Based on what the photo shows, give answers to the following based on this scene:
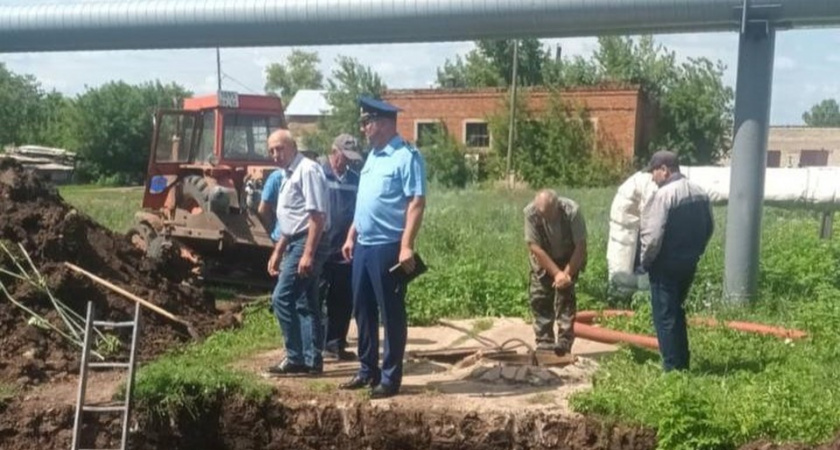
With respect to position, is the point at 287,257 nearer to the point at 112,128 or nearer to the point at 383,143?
the point at 383,143

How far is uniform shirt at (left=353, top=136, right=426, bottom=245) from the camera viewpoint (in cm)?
784

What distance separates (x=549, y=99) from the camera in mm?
39156

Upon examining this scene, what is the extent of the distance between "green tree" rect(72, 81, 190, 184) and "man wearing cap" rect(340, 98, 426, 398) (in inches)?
1647

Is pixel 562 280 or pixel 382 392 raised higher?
pixel 562 280

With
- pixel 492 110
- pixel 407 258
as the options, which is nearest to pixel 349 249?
pixel 407 258

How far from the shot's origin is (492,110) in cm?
4050

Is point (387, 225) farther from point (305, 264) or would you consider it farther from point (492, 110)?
point (492, 110)

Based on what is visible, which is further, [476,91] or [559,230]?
[476,91]

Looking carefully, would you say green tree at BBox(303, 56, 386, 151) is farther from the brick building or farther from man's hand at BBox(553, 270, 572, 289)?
man's hand at BBox(553, 270, 572, 289)

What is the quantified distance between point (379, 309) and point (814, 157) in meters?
53.1

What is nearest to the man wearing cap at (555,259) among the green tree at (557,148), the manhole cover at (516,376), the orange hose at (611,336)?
the orange hose at (611,336)

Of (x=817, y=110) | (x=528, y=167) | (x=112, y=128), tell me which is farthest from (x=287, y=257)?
(x=817, y=110)

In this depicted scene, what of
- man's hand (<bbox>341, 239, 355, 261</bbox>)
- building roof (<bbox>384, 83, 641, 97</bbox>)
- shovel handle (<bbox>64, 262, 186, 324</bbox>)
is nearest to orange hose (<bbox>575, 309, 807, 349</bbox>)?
man's hand (<bbox>341, 239, 355, 261</bbox>)

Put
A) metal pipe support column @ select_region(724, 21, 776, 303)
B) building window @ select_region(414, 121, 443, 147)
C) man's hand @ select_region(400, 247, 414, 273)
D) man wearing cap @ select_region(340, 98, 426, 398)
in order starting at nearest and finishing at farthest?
man's hand @ select_region(400, 247, 414, 273), man wearing cap @ select_region(340, 98, 426, 398), metal pipe support column @ select_region(724, 21, 776, 303), building window @ select_region(414, 121, 443, 147)
